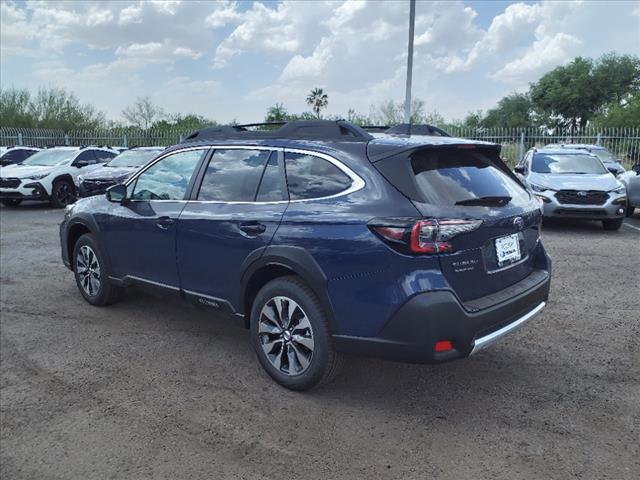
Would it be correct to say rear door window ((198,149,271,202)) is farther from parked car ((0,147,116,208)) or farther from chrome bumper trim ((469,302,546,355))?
parked car ((0,147,116,208))

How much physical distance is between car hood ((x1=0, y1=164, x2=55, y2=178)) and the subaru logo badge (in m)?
13.7

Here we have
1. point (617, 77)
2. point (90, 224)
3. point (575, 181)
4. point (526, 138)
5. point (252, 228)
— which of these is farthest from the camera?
point (617, 77)

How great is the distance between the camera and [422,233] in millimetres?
3020

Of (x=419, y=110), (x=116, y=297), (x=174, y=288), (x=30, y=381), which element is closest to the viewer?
(x=30, y=381)

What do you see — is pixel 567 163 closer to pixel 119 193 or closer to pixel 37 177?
pixel 119 193

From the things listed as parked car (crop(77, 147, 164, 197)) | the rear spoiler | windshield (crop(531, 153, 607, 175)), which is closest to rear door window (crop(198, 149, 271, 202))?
the rear spoiler

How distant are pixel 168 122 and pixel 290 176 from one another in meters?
43.3

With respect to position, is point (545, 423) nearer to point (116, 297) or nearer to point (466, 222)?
Answer: point (466, 222)

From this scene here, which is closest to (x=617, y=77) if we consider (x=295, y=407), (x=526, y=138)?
(x=526, y=138)

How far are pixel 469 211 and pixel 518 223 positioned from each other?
54 cm

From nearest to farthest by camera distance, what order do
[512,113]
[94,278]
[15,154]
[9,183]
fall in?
1. [94,278]
2. [9,183]
3. [15,154]
4. [512,113]

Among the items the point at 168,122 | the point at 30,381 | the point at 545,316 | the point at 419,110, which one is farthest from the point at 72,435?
the point at 168,122

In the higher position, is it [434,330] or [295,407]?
[434,330]

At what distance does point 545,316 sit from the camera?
5180mm
